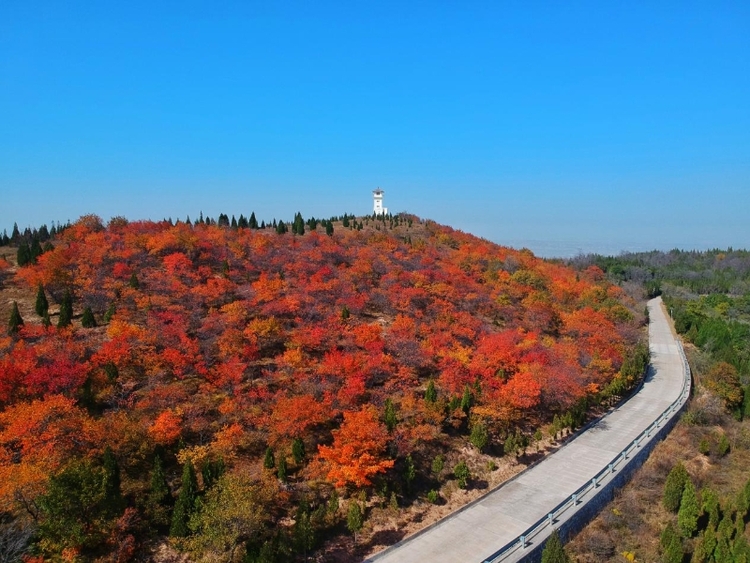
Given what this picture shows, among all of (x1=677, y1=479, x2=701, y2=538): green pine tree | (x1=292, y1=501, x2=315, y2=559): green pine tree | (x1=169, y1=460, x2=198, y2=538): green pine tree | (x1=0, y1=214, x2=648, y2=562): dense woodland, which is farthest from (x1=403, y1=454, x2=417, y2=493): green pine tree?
(x1=677, y1=479, x2=701, y2=538): green pine tree

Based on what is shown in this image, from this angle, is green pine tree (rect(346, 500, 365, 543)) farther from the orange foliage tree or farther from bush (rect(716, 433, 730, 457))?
bush (rect(716, 433, 730, 457))

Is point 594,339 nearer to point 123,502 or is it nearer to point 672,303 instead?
point 123,502

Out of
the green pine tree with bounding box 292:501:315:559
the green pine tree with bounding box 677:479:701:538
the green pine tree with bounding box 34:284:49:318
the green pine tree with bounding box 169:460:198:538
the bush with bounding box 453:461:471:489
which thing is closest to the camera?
the green pine tree with bounding box 169:460:198:538

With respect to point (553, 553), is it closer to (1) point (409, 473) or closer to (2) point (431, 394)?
(1) point (409, 473)

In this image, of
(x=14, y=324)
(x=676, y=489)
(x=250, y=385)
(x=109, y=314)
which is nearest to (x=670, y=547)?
(x=676, y=489)

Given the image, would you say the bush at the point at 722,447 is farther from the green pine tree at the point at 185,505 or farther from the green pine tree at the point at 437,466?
the green pine tree at the point at 185,505

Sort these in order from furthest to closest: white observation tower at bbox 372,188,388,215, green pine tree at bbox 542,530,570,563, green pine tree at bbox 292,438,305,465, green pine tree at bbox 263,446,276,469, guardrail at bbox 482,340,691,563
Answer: white observation tower at bbox 372,188,388,215, green pine tree at bbox 292,438,305,465, green pine tree at bbox 263,446,276,469, guardrail at bbox 482,340,691,563, green pine tree at bbox 542,530,570,563

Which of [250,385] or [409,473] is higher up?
[250,385]
